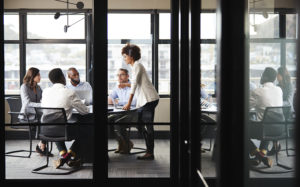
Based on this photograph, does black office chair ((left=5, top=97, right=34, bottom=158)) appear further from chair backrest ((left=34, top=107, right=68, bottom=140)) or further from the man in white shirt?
the man in white shirt

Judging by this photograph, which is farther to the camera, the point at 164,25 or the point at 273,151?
the point at 164,25

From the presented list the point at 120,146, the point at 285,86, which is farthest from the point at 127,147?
the point at 285,86

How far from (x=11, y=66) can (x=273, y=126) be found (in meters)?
2.32

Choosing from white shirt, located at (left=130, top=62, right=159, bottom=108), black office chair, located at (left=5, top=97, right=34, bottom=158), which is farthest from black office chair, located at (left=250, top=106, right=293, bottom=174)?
black office chair, located at (left=5, top=97, right=34, bottom=158)

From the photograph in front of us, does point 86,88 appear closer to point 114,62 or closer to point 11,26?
point 114,62

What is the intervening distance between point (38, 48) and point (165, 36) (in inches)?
38.7

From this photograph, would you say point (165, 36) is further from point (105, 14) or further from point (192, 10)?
point (192, 10)

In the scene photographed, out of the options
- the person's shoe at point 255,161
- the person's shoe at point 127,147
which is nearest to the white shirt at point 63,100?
the person's shoe at point 127,147

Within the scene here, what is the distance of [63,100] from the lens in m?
3.37

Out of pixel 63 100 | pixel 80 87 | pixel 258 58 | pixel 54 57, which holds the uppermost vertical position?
pixel 54 57

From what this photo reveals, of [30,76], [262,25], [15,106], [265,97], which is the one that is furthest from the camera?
[15,106]

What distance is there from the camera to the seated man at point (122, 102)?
3223 mm

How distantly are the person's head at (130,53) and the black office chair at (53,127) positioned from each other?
676mm

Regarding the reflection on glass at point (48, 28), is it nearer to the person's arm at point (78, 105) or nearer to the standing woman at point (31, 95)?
the standing woman at point (31, 95)
